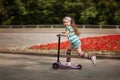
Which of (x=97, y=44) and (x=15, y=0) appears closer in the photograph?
(x=97, y=44)

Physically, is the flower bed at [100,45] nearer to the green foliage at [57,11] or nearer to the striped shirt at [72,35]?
the striped shirt at [72,35]

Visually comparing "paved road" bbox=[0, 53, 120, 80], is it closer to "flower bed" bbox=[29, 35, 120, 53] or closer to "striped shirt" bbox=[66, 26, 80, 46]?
"striped shirt" bbox=[66, 26, 80, 46]

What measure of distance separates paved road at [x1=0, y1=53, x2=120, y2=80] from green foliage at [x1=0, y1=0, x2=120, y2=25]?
28.4m

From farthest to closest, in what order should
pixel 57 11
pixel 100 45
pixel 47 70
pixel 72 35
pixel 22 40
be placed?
pixel 57 11 < pixel 22 40 < pixel 100 45 < pixel 72 35 < pixel 47 70

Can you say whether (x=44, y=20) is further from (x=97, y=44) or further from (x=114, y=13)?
(x=97, y=44)

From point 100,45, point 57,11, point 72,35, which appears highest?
point 57,11

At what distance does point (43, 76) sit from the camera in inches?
427

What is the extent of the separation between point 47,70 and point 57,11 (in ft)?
111

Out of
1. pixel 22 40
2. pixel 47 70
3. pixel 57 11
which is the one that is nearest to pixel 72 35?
pixel 47 70

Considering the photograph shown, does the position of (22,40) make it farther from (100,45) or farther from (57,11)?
(57,11)

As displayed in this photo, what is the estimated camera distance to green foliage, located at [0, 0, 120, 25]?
4350 cm

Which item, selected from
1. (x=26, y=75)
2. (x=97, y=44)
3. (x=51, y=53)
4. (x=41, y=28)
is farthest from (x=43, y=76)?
(x=41, y=28)

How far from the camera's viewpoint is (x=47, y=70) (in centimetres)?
1216

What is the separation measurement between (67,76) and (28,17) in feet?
118
